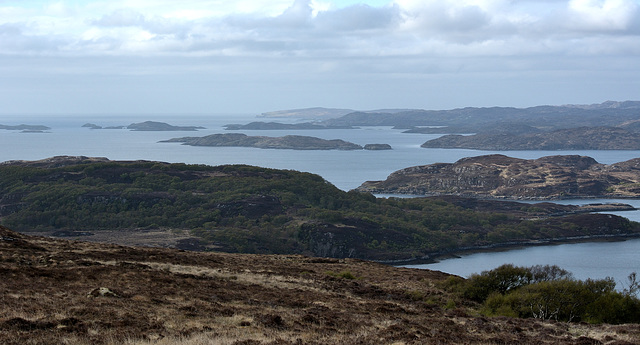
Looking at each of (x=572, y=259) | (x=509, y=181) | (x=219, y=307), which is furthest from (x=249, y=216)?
(x=509, y=181)

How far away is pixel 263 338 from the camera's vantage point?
15.1 meters

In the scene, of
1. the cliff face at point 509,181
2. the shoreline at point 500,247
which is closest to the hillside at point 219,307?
the shoreline at point 500,247

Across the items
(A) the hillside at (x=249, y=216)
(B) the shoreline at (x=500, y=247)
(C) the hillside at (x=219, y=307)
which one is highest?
(C) the hillside at (x=219, y=307)

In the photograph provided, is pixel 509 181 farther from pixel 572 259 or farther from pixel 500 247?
pixel 572 259

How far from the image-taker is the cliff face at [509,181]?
160000 millimetres

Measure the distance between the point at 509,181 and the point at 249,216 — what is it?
8971 cm

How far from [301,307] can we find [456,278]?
10699 millimetres

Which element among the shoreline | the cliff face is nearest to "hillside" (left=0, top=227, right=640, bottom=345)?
the shoreline

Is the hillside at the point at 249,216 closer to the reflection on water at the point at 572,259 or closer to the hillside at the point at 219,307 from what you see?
the reflection on water at the point at 572,259

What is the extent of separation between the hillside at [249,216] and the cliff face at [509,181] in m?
37.2

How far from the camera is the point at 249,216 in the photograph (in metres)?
95.6

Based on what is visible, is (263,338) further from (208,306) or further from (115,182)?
(115,182)

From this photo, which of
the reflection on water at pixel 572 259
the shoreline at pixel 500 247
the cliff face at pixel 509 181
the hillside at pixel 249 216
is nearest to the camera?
the reflection on water at pixel 572 259

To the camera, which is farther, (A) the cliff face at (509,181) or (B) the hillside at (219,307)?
(A) the cliff face at (509,181)
